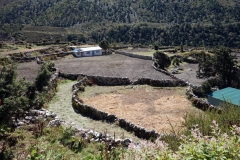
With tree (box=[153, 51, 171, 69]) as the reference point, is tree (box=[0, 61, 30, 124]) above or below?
above

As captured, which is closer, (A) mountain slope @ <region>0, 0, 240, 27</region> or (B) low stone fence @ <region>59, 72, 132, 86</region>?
(B) low stone fence @ <region>59, 72, 132, 86</region>

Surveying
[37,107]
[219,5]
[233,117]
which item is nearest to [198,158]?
[233,117]

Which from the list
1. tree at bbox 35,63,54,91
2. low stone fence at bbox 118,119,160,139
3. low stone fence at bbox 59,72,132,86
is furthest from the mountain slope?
low stone fence at bbox 118,119,160,139

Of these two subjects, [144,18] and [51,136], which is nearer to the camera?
[51,136]

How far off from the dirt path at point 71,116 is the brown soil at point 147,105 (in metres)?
1.52

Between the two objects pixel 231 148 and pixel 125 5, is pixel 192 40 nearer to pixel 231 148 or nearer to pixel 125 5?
pixel 125 5

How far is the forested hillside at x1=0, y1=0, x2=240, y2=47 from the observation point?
127 meters

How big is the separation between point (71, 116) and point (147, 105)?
18.6 feet

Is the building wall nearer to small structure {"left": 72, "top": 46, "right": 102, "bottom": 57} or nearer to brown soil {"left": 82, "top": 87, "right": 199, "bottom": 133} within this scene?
small structure {"left": 72, "top": 46, "right": 102, "bottom": 57}

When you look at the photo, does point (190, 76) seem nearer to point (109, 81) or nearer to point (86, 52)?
point (109, 81)

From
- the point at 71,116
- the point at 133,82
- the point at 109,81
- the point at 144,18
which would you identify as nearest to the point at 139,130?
the point at 71,116

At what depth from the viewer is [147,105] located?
19578mm

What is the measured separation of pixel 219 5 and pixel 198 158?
18446 centimetres

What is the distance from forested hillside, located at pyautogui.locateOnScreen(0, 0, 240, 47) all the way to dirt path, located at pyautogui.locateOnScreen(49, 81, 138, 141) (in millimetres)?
102086
